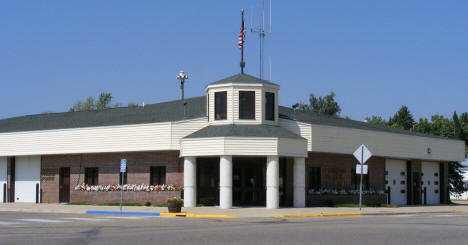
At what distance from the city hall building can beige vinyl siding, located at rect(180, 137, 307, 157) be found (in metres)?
0.05

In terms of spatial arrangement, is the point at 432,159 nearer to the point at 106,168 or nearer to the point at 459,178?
the point at 459,178

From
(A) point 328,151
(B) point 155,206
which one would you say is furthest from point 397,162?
(B) point 155,206

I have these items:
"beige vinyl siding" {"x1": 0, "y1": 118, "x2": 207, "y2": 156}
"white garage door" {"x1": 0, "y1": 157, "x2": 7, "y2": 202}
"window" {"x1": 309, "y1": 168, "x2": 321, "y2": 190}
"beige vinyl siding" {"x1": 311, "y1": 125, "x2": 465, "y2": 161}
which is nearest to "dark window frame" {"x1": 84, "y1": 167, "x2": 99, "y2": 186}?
"beige vinyl siding" {"x1": 0, "y1": 118, "x2": 207, "y2": 156}

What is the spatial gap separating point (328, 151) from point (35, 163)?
18904mm

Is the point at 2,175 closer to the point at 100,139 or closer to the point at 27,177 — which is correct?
the point at 27,177

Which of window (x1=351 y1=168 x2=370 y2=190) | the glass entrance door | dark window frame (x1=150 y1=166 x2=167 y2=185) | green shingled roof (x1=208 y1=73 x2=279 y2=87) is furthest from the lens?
window (x1=351 y1=168 x2=370 y2=190)

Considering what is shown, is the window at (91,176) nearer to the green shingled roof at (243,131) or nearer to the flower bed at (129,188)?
the flower bed at (129,188)

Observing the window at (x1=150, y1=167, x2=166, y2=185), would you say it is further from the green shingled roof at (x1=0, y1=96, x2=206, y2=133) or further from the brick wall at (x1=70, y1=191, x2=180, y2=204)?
the green shingled roof at (x1=0, y1=96, x2=206, y2=133)

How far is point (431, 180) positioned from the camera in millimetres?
46688

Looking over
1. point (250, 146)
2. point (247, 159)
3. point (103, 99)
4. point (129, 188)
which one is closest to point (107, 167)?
point (129, 188)

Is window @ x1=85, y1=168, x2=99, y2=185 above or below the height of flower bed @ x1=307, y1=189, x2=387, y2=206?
above

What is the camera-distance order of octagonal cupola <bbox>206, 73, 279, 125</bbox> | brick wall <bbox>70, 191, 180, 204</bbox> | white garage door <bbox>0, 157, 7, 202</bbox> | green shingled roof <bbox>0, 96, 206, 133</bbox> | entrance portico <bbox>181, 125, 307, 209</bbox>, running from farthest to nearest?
white garage door <bbox>0, 157, 7, 202</bbox>, green shingled roof <bbox>0, 96, 206, 133</bbox>, brick wall <bbox>70, 191, 180, 204</bbox>, octagonal cupola <bbox>206, 73, 279, 125</bbox>, entrance portico <bbox>181, 125, 307, 209</bbox>

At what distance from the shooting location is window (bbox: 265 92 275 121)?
35.2m

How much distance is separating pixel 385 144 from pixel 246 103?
35.4 ft
